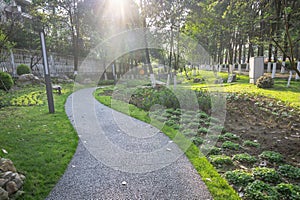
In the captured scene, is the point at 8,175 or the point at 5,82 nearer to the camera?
the point at 8,175

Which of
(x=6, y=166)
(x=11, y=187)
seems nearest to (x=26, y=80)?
(x=6, y=166)

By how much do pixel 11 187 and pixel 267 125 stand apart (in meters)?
4.74

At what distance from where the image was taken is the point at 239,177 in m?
2.39

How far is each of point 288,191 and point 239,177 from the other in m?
0.49

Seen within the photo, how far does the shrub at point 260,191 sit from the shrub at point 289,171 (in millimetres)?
440

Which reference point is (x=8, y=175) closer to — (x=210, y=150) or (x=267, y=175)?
(x=210, y=150)

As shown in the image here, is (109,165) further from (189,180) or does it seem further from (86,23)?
(86,23)

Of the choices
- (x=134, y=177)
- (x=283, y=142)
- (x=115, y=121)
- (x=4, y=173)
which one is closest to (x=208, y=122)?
(x=283, y=142)

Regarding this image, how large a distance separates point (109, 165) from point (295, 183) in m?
2.37

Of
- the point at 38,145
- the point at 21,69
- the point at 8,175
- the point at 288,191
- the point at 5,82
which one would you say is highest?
the point at 21,69

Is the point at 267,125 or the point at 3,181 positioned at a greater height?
the point at 3,181

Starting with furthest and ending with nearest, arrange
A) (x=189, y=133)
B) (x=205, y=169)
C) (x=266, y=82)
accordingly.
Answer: (x=266, y=82)
(x=189, y=133)
(x=205, y=169)

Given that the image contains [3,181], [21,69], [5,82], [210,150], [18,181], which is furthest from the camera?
[21,69]

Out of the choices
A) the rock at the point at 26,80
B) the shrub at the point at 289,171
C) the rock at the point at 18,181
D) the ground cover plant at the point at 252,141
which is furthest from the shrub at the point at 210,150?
the rock at the point at 26,80
